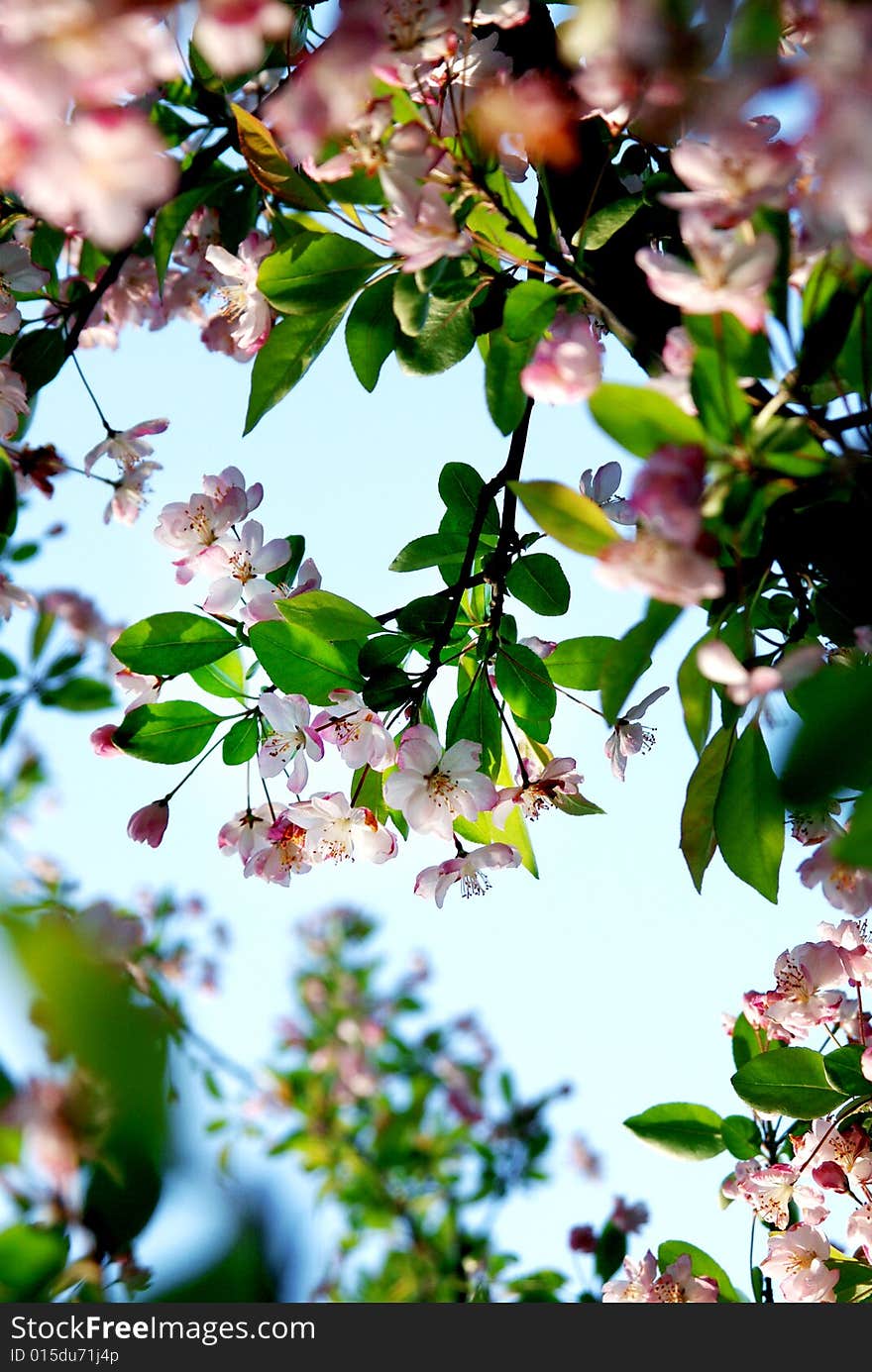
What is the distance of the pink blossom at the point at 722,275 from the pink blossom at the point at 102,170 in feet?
0.92

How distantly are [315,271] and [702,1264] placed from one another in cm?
131

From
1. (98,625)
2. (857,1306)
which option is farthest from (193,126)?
(98,625)

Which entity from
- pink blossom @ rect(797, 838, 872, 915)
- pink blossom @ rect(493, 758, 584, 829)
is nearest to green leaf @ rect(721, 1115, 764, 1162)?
pink blossom @ rect(797, 838, 872, 915)

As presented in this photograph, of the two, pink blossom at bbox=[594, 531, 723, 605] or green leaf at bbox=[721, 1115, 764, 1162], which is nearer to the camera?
pink blossom at bbox=[594, 531, 723, 605]

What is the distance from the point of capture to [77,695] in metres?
2.04

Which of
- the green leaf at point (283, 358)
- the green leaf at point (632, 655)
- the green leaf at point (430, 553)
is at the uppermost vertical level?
the green leaf at point (283, 358)

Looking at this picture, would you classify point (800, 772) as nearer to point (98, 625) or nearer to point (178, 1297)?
point (178, 1297)

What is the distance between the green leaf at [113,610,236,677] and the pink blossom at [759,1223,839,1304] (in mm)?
965

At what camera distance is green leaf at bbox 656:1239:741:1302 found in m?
1.32

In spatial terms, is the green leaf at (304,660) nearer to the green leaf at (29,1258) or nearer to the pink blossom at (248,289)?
the pink blossom at (248,289)

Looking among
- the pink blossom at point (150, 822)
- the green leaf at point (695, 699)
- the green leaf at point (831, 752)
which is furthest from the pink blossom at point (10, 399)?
the green leaf at point (831, 752)

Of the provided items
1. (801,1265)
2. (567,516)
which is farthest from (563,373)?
(801,1265)

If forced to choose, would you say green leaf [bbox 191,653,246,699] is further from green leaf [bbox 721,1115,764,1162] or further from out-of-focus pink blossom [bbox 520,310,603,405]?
green leaf [bbox 721,1115,764,1162]

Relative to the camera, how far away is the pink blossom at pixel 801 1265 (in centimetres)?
114
